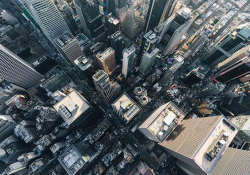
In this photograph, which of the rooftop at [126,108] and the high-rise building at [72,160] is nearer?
the high-rise building at [72,160]

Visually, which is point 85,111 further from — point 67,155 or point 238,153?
point 238,153

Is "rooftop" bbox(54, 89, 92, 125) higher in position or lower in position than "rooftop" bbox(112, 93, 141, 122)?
higher

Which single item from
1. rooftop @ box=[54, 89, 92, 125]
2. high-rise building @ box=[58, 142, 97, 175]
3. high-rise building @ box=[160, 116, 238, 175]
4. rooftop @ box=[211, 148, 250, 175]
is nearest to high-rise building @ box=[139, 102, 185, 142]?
high-rise building @ box=[160, 116, 238, 175]

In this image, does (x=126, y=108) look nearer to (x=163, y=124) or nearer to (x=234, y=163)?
(x=163, y=124)

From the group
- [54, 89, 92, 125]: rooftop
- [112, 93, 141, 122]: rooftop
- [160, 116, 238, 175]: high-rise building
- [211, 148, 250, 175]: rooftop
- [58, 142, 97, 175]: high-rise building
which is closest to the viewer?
[160, 116, 238, 175]: high-rise building

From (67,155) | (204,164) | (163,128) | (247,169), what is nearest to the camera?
(204,164)

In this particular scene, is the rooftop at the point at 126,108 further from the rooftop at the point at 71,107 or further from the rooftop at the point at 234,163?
the rooftop at the point at 234,163

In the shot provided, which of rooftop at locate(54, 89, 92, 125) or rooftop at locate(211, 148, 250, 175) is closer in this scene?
rooftop at locate(211, 148, 250, 175)

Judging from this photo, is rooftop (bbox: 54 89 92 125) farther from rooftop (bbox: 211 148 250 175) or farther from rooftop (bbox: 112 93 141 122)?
rooftop (bbox: 211 148 250 175)

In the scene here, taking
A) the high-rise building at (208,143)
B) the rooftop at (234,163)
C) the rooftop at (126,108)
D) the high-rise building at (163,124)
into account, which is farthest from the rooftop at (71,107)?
the rooftop at (234,163)

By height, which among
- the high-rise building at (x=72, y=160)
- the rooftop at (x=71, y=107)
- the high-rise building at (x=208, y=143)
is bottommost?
the high-rise building at (x=208, y=143)

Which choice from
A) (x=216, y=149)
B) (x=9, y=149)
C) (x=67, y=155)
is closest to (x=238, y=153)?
(x=216, y=149)
